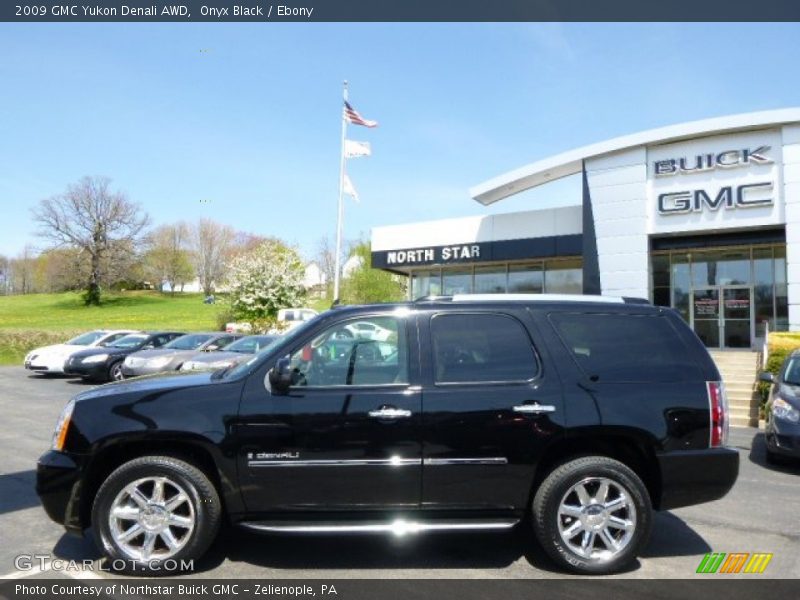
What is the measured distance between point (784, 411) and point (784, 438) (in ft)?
1.39

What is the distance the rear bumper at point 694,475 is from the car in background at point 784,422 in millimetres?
3921

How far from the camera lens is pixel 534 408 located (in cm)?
435

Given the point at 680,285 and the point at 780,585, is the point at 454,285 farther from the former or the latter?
the point at 780,585

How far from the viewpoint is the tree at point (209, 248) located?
306 feet

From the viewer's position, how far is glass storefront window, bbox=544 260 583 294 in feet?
73.8

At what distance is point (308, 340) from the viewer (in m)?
4.53

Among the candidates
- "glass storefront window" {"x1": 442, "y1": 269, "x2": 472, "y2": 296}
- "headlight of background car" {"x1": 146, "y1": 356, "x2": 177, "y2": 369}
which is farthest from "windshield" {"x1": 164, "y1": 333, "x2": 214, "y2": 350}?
"glass storefront window" {"x1": 442, "y1": 269, "x2": 472, "y2": 296}

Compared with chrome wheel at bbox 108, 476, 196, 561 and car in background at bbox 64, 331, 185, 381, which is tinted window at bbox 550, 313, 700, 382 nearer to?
chrome wheel at bbox 108, 476, 196, 561

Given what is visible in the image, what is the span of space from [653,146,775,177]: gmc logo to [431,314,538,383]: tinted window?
1656 centimetres

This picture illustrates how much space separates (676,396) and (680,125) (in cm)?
1660

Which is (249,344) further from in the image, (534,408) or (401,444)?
(534,408)

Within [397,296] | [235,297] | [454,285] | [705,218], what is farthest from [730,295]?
[235,297]

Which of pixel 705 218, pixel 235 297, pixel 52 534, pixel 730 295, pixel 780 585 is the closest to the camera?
pixel 780 585

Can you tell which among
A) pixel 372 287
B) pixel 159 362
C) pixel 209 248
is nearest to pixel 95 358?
pixel 159 362
